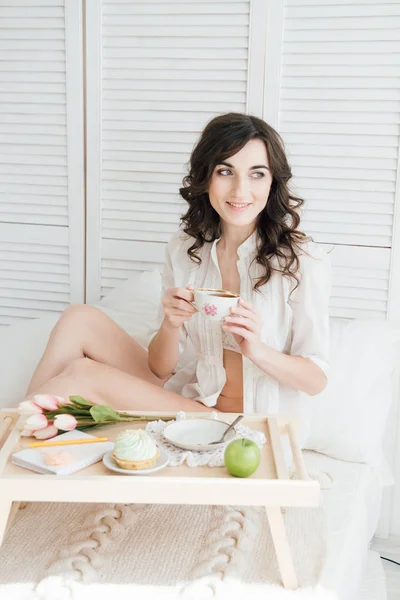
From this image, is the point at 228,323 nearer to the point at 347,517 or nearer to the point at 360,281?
the point at 347,517

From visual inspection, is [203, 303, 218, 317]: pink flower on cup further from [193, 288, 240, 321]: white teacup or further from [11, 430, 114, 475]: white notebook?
[11, 430, 114, 475]: white notebook

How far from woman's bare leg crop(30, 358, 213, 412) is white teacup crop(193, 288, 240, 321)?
0.30m

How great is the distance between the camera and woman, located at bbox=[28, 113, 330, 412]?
181 cm

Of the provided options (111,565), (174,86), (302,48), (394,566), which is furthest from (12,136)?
(394,566)

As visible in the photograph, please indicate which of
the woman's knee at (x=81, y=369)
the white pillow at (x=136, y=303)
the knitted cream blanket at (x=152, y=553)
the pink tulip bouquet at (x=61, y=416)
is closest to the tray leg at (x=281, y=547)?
the knitted cream blanket at (x=152, y=553)

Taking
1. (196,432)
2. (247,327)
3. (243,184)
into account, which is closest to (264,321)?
(247,327)

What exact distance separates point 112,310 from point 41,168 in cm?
61

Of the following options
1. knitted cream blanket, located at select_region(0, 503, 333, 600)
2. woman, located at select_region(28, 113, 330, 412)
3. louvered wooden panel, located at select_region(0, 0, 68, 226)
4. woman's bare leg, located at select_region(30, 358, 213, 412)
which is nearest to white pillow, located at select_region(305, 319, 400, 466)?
woman, located at select_region(28, 113, 330, 412)

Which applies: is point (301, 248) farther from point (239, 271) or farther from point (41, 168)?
point (41, 168)

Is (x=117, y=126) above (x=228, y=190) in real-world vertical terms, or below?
above

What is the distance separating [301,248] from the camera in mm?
1922

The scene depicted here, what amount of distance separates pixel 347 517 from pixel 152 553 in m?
0.50

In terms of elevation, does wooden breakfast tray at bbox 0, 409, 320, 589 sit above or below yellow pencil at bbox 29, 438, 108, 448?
below

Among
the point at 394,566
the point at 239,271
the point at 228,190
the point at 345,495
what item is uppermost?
the point at 228,190
